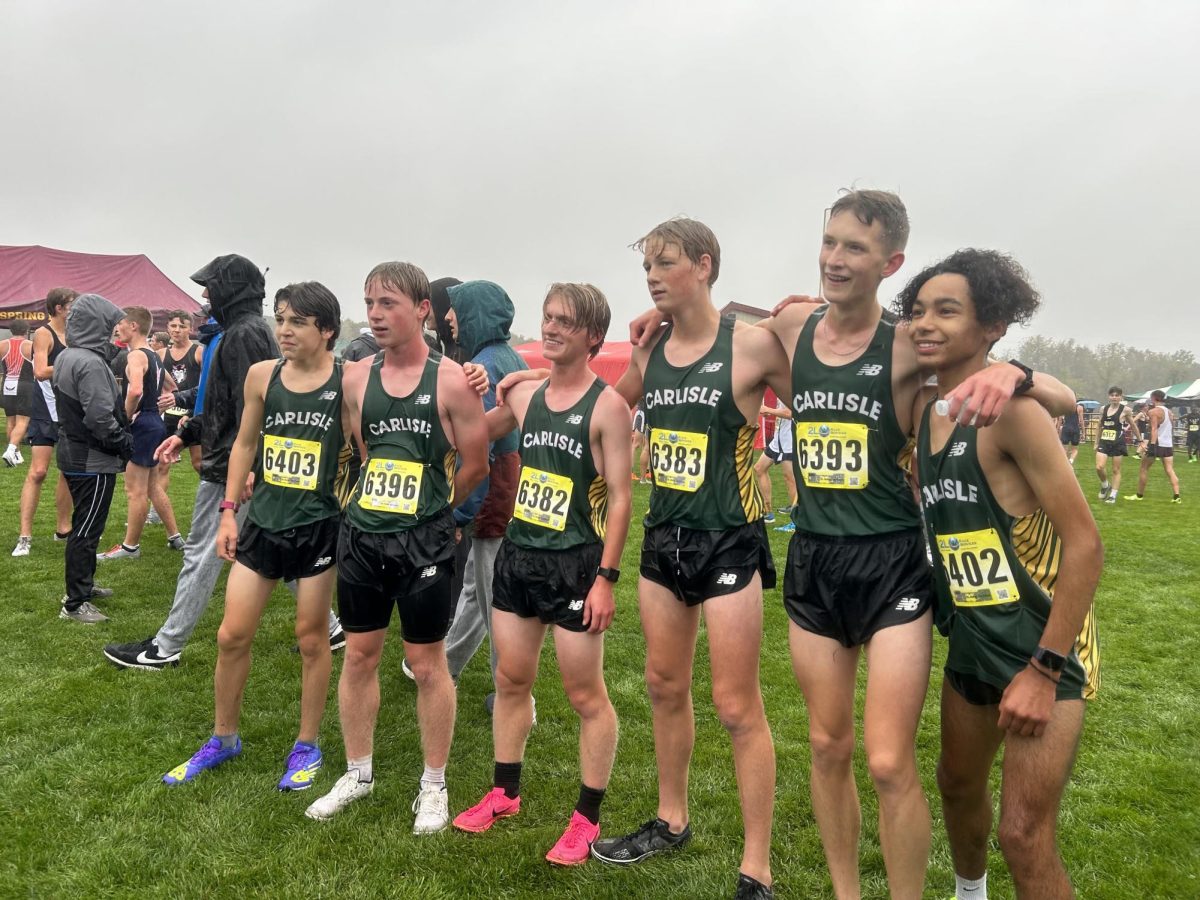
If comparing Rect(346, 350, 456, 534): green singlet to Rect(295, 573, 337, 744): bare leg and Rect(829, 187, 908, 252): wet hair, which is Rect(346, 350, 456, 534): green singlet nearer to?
Rect(295, 573, 337, 744): bare leg

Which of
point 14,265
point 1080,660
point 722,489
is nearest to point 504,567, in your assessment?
point 722,489

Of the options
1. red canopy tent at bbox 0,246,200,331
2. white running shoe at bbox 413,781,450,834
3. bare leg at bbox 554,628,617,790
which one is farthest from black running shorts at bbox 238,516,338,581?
red canopy tent at bbox 0,246,200,331

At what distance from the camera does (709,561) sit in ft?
9.46

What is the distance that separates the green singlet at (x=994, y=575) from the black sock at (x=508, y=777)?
6.50 ft

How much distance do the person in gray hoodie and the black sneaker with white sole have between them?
1.07 m

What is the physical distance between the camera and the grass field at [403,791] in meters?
3.00

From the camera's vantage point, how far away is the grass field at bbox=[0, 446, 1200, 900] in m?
3.00

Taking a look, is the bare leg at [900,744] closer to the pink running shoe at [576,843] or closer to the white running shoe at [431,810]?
the pink running shoe at [576,843]

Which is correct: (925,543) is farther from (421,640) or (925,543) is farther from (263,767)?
(263,767)

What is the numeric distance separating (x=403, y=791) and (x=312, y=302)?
7.74 feet

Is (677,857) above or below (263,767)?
above

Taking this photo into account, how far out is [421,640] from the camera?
338 cm

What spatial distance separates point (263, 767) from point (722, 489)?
2.75 meters

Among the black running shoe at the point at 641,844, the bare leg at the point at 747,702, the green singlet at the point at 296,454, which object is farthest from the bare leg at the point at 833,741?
the green singlet at the point at 296,454
